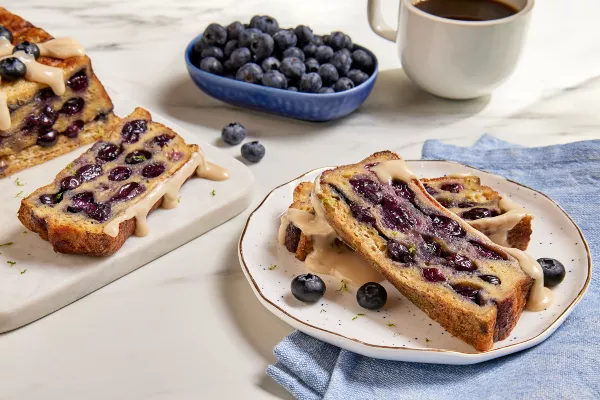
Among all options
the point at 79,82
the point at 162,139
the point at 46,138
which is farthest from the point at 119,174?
the point at 79,82

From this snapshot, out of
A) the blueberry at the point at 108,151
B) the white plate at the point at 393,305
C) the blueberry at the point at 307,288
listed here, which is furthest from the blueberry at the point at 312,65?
the blueberry at the point at 307,288

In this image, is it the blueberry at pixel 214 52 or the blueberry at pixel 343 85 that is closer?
the blueberry at pixel 343 85

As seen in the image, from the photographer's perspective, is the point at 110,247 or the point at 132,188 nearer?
the point at 110,247

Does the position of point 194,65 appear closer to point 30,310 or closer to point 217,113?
point 217,113

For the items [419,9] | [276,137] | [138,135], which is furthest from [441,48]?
[138,135]

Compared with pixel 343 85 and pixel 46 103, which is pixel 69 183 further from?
pixel 343 85

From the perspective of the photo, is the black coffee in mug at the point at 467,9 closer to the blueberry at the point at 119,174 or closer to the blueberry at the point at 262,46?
the blueberry at the point at 262,46
